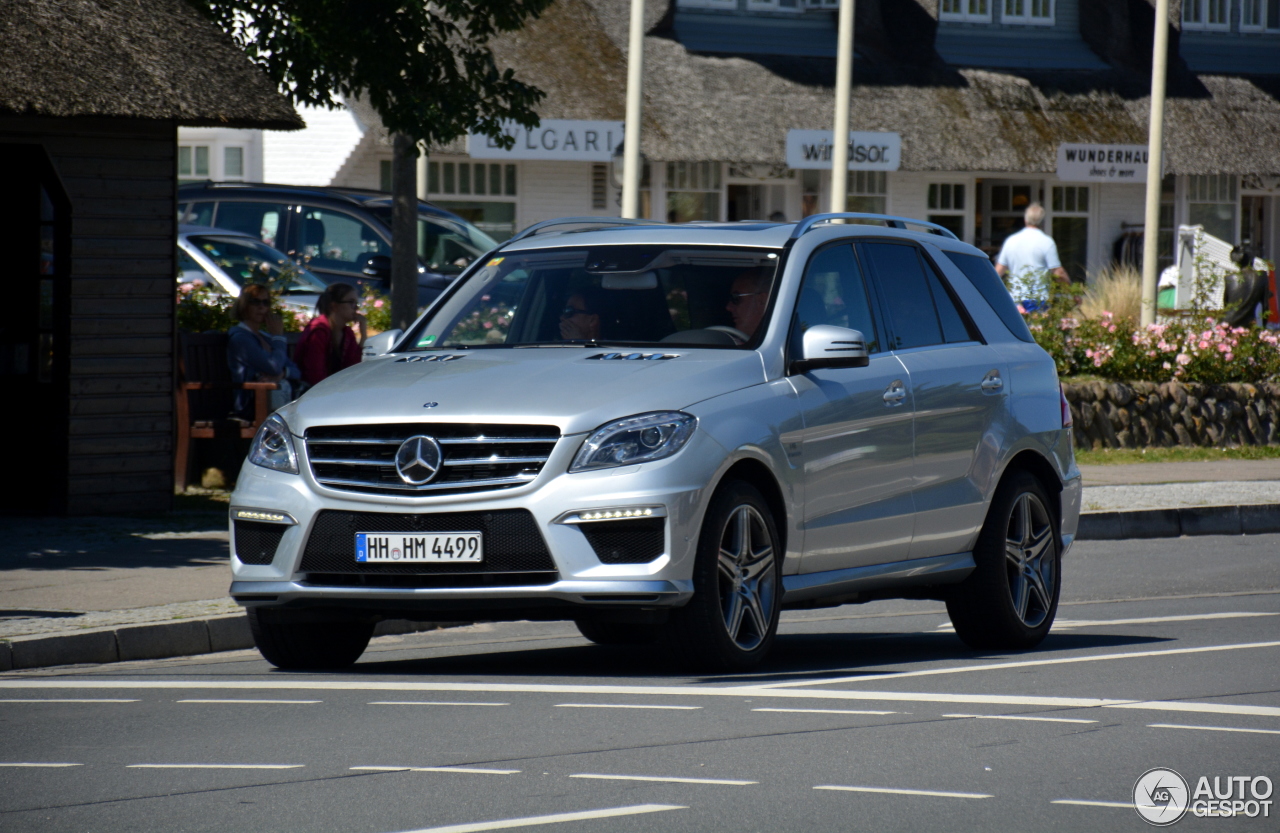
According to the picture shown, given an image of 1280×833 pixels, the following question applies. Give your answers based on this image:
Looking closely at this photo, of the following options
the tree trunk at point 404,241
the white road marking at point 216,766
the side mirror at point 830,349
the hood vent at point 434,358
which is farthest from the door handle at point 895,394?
the tree trunk at point 404,241

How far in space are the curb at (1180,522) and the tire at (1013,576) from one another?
5852 millimetres

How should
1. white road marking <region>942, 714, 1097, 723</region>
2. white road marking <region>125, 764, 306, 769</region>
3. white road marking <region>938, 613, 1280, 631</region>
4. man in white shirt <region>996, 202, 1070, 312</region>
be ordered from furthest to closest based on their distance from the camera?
man in white shirt <region>996, 202, 1070, 312</region> → white road marking <region>938, 613, 1280, 631</region> → white road marking <region>942, 714, 1097, 723</region> → white road marking <region>125, 764, 306, 769</region>

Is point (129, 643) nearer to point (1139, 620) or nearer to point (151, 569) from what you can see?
point (151, 569)

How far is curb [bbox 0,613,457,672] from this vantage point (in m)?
8.85

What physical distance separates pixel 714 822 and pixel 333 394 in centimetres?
313

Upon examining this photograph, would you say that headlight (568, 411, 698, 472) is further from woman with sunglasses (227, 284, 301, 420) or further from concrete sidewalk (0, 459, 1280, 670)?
woman with sunglasses (227, 284, 301, 420)

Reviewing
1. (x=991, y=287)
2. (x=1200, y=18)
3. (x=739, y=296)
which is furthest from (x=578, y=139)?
(x=739, y=296)

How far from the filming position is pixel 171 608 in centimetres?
991

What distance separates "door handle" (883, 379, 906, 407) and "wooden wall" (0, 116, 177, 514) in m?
6.77

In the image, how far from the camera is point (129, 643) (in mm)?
9273

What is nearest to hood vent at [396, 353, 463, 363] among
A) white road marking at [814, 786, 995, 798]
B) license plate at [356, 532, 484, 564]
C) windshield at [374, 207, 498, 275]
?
license plate at [356, 532, 484, 564]

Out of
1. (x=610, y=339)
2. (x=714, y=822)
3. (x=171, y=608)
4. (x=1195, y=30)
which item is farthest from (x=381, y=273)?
(x=1195, y=30)

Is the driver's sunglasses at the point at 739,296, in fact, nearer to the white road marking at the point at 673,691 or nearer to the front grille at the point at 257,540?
the white road marking at the point at 673,691

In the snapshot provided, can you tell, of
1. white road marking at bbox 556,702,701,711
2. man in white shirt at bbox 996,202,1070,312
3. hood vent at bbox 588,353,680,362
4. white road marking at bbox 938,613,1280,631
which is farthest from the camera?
man in white shirt at bbox 996,202,1070,312
